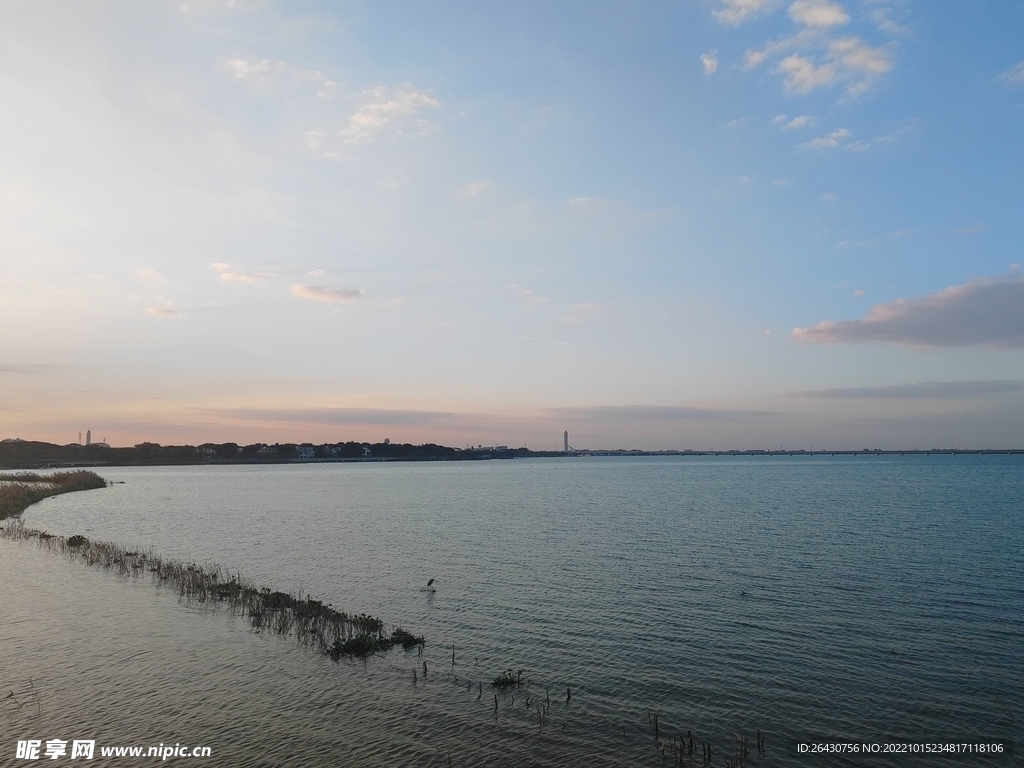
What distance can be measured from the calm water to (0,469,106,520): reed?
4449 cm

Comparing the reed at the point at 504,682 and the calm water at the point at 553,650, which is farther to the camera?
the reed at the point at 504,682

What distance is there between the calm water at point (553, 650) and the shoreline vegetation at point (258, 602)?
1129mm

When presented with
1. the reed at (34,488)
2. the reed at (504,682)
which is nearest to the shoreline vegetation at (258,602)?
the reed at (504,682)

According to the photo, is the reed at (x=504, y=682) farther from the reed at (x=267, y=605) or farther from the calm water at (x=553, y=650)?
the reed at (x=267, y=605)

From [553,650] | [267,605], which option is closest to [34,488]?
[267,605]

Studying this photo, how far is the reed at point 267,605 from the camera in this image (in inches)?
1054

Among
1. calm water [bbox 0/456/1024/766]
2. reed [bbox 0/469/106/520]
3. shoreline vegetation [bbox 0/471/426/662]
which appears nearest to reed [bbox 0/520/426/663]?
shoreline vegetation [bbox 0/471/426/662]

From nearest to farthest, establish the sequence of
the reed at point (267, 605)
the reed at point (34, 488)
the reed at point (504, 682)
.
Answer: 1. the reed at point (504, 682)
2. the reed at point (267, 605)
3. the reed at point (34, 488)

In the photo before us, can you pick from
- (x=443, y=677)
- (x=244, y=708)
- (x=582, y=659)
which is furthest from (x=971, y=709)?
(x=244, y=708)

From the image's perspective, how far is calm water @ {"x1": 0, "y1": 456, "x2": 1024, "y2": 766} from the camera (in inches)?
733

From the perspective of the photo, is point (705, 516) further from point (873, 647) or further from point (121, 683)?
point (121, 683)

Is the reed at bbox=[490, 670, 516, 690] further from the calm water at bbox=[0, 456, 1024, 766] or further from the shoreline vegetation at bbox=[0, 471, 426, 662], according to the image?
the shoreline vegetation at bbox=[0, 471, 426, 662]

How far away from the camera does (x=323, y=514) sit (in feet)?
282

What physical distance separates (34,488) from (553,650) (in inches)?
4781
